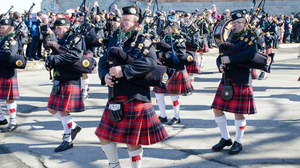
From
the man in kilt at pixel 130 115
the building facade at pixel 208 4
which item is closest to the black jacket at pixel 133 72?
the man in kilt at pixel 130 115

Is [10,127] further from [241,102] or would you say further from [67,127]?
[241,102]

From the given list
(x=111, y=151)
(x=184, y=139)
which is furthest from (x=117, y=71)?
(x=184, y=139)

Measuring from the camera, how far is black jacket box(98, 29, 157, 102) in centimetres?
271

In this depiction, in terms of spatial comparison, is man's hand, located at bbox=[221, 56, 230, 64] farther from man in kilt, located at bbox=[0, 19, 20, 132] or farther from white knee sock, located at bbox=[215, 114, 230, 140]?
man in kilt, located at bbox=[0, 19, 20, 132]

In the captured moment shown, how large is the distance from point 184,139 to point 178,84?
3.53ft

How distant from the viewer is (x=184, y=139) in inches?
173

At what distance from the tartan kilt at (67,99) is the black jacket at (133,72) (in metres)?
A: 1.26

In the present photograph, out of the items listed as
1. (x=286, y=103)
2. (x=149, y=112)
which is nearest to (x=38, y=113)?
(x=149, y=112)

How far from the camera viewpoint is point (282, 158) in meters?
3.67

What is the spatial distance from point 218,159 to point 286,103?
3181mm

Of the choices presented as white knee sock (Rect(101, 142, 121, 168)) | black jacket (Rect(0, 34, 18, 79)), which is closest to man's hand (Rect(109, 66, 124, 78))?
white knee sock (Rect(101, 142, 121, 168))

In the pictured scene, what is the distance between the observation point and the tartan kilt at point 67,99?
13.5 feet

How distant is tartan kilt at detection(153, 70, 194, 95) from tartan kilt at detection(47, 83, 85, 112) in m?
1.37

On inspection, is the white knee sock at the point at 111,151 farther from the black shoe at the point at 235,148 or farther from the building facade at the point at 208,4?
the building facade at the point at 208,4
